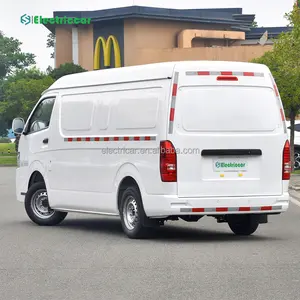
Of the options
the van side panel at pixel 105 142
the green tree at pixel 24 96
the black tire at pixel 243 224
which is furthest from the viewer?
the green tree at pixel 24 96

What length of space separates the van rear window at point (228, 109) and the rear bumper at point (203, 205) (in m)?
0.93

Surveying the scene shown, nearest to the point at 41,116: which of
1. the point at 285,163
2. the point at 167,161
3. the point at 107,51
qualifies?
the point at 167,161

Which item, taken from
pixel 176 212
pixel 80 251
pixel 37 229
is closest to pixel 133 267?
pixel 80 251

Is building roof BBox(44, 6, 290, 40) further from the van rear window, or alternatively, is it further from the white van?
the van rear window

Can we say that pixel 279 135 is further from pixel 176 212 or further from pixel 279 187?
pixel 176 212

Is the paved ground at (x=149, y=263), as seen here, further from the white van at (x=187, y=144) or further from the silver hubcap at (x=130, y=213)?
the white van at (x=187, y=144)

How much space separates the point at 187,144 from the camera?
548 inches

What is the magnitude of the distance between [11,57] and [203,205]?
150 metres

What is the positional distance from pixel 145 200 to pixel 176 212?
1.73ft

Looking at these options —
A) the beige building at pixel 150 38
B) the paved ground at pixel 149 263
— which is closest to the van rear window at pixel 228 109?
the paved ground at pixel 149 263

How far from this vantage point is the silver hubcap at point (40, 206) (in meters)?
17.3

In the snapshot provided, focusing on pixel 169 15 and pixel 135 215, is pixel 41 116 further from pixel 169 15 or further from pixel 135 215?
pixel 169 15

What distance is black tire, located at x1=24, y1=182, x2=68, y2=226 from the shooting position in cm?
1727

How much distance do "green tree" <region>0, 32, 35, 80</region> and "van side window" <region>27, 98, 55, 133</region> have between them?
478 feet
